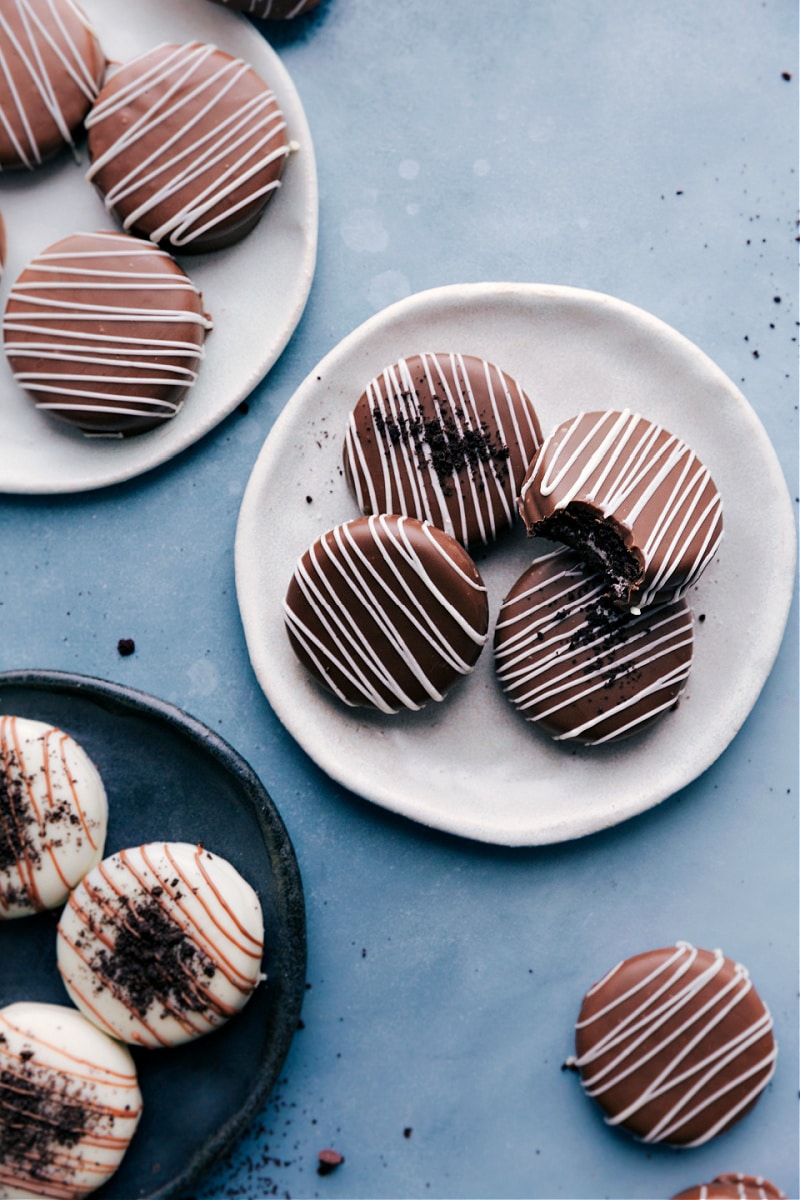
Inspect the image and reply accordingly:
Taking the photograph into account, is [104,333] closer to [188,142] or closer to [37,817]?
[188,142]

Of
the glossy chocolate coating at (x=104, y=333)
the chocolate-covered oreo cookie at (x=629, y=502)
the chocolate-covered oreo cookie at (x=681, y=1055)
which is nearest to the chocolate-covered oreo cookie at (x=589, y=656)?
the chocolate-covered oreo cookie at (x=629, y=502)

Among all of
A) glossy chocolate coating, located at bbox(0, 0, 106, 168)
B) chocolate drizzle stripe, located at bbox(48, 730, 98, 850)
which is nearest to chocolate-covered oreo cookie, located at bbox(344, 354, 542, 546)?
chocolate drizzle stripe, located at bbox(48, 730, 98, 850)

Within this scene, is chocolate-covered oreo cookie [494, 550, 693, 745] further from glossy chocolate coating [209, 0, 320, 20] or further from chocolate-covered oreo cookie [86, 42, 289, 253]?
glossy chocolate coating [209, 0, 320, 20]

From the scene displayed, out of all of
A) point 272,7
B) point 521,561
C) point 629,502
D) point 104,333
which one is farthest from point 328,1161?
point 272,7

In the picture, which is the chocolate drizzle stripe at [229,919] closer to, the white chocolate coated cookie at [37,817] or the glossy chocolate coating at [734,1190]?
the white chocolate coated cookie at [37,817]

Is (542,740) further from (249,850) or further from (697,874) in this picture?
(249,850)

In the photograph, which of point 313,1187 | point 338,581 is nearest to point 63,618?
point 338,581
